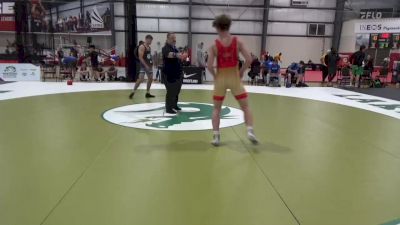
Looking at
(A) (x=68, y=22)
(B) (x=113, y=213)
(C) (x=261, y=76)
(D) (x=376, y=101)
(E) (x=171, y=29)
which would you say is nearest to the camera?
(B) (x=113, y=213)

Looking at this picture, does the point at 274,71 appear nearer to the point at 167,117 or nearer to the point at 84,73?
the point at 84,73

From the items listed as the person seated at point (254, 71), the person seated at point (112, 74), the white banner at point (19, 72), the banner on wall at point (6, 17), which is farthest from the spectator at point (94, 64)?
the person seated at point (254, 71)

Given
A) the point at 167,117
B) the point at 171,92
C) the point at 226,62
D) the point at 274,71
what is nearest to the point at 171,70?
the point at 171,92

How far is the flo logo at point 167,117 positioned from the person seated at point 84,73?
7057 mm

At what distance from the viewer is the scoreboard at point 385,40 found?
17.5 m

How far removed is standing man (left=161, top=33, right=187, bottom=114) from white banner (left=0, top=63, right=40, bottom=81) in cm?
879

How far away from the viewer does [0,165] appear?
11.8 ft

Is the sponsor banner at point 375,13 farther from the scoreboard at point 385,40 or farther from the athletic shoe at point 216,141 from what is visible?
the athletic shoe at point 216,141

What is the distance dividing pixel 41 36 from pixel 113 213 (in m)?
13.8

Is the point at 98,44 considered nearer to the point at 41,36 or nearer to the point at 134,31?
the point at 41,36

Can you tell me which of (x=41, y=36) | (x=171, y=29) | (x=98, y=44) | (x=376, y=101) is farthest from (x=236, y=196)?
(x=171, y=29)

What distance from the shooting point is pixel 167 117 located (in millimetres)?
6121

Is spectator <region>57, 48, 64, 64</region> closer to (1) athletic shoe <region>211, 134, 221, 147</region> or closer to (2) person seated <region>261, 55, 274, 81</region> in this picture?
(2) person seated <region>261, 55, 274, 81</region>

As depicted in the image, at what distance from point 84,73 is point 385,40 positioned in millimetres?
15096
